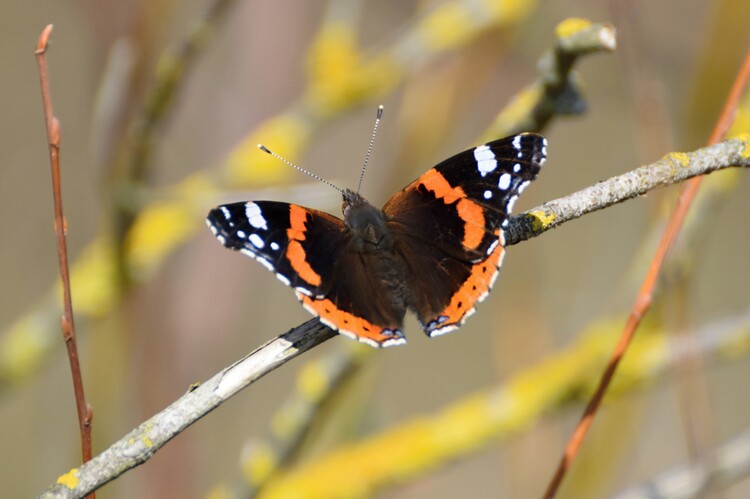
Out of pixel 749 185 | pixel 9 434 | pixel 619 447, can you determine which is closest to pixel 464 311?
pixel 619 447

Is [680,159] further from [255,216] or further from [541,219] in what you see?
[255,216]

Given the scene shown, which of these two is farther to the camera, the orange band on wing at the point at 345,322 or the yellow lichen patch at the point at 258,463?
the yellow lichen patch at the point at 258,463

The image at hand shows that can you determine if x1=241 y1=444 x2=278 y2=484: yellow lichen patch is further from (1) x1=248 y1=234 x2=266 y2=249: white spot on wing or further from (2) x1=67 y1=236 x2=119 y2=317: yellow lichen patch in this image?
(2) x1=67 y1=236 x2=119 y2=317: yellow lichen patch

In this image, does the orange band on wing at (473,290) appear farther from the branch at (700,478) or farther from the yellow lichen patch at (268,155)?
the yellow lichen patch at (268,155)

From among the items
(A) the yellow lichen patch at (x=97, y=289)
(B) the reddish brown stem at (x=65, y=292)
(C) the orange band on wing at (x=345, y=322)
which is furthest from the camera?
(A) the yellow lichen patch at (x=97, y=289)

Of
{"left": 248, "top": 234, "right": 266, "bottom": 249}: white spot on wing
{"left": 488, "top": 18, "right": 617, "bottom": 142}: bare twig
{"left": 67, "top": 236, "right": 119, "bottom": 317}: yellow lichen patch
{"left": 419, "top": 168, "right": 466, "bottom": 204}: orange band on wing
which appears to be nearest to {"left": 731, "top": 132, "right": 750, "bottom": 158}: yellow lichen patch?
{"left": 488, "top": 18, "right": 617, "bottom": 142}: bare twig

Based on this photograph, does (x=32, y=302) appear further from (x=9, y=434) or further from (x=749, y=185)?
(x=749, y=185)

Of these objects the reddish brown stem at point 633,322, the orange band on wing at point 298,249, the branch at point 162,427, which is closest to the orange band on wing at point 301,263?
the orange band on wing at point 298,249
